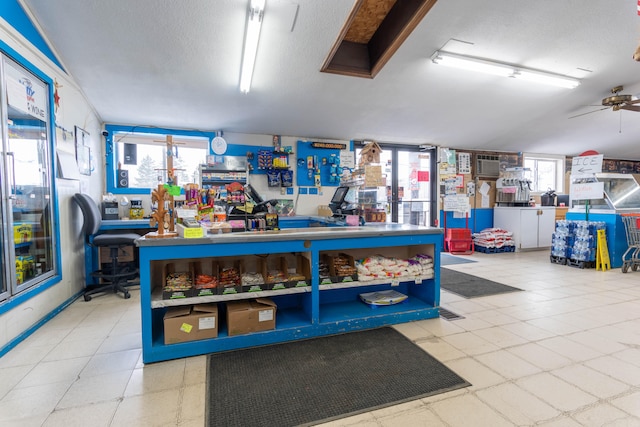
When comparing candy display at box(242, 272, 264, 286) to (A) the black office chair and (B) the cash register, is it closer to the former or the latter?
(B) the cash register

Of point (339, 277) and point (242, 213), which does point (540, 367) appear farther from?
point (242, 213)

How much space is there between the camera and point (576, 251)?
5.57 meters

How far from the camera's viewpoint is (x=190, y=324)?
7.71 feet

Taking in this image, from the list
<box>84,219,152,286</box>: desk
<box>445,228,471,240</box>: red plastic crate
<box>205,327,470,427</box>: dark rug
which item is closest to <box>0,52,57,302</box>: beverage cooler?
<box>84,219,152,286</box>: desk

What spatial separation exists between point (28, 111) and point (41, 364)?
235 centimetres

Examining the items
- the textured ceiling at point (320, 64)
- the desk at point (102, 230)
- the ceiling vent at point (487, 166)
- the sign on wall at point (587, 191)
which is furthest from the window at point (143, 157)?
the sign on wall at point (587, 191)

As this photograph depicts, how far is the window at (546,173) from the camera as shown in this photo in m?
8.53

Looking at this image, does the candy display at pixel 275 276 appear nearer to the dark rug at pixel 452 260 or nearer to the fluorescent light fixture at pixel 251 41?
the fluorescent light fixture at pixel 251 41

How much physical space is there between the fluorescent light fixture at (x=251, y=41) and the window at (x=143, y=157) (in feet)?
6.42

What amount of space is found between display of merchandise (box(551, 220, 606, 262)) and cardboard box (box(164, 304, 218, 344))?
6.48 m

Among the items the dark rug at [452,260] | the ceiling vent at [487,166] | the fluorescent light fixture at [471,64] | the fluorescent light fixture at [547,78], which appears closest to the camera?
the fluorescent light fixture at [471,64]

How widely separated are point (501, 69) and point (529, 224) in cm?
461

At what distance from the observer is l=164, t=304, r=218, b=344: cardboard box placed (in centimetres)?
231

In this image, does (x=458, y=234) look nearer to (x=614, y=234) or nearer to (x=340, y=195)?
(x=614, y=234)
